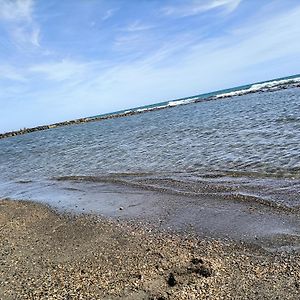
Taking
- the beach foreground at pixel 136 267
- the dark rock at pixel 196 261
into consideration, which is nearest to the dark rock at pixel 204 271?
the beach foreground at pixel 136 267

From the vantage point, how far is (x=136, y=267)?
5.37 metres

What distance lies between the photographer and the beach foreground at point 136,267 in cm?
450

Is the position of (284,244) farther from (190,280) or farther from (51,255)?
(51,255)

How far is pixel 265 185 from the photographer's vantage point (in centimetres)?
866

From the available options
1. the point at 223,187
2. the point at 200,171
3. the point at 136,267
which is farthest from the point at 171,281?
the point at 200,171

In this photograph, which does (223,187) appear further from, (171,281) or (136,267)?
(171,281)

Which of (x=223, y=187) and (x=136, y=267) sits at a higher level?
(x=136, y=267)

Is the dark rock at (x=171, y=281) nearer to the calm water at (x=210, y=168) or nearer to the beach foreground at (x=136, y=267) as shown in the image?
the beach foreground at (x=136, y=267)

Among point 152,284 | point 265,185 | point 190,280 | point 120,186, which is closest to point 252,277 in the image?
point 190,280

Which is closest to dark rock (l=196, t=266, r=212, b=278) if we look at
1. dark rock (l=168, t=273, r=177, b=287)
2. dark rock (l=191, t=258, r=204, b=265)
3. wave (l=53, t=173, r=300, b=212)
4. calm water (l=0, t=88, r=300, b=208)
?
dark rock (l=191, t=258, r=204, b=265)

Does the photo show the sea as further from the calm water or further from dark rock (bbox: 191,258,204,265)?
dark rock (bbox: 191,258,204,265)

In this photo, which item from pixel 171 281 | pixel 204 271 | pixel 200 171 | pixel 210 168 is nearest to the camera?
pixel 171 281

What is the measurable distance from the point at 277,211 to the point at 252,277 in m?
2.64

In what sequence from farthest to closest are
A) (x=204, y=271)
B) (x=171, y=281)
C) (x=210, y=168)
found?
(x=210, y=168) < (x=204, y=271) < (x=171, y=281)
